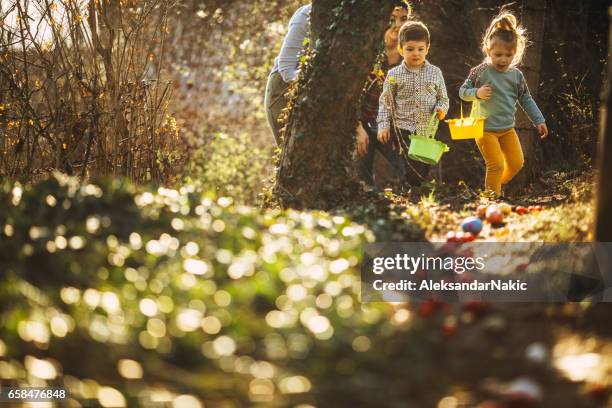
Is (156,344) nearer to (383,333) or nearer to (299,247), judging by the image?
(383,333)

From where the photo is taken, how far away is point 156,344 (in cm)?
246

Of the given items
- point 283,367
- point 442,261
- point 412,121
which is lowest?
point 283,367

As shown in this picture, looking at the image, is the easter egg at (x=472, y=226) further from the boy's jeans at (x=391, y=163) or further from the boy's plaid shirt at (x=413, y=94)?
the boy's jeans at (x=391, y=163)

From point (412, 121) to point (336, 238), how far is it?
2.68 m

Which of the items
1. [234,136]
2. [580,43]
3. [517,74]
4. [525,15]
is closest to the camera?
[517,74]

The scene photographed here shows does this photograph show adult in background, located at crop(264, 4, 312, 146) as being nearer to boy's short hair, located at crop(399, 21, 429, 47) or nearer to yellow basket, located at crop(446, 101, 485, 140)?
boy's short hair, located at crop(399, 21, 429, 47)

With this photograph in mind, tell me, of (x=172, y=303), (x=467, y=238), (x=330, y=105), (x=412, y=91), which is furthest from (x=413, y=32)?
(x=172, y=303)

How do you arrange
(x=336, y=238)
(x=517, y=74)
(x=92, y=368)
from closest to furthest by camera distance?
(x=92, y=368), (x=336, y=238), (x=517, y=74)

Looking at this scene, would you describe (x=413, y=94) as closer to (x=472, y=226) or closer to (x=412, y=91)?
(x=412, y=91)

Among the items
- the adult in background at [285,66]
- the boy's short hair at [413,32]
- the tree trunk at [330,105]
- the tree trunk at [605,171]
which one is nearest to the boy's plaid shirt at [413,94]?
the boy's short hair at [413,32]

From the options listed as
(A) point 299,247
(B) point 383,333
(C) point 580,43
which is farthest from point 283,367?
(C) point 580,43

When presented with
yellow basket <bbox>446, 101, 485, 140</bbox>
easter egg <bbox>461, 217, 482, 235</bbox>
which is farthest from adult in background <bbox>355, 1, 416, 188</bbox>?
easter egg <bbox>461, 217, 482, 235</bbox>

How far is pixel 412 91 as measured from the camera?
20.7ft

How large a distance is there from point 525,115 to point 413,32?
1.57 metres
